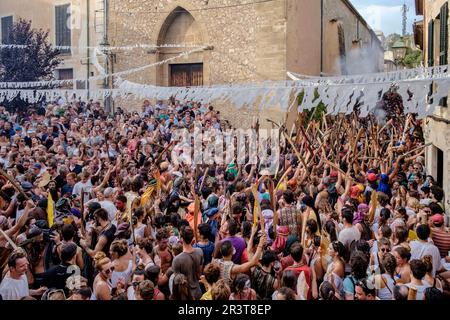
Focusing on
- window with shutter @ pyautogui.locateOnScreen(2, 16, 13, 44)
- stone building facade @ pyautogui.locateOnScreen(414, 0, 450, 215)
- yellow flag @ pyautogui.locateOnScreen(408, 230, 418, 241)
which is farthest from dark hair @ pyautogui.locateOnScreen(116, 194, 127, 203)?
window with shutter @ pyautogui.locateOnScreen(2, 16, 13, 44)

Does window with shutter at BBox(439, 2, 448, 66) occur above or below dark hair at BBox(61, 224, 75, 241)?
above

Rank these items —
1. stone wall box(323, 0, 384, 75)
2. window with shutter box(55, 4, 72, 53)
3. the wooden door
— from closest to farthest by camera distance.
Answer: the wooden door → stone wall box(323, 0, 384, 75) → window with shutter box(55, 4, 72, 53)

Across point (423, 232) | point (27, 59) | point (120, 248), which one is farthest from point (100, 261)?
point (27, 59)

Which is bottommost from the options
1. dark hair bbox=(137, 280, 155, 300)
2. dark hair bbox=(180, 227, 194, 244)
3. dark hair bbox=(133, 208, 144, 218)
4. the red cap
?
dark hair bbox=(137, 280, 155, 300)

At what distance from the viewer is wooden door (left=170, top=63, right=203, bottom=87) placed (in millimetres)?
21948

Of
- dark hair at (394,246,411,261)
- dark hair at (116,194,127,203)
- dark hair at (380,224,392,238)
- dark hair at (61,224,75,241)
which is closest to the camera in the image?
dark hair at (394,246,411,261)

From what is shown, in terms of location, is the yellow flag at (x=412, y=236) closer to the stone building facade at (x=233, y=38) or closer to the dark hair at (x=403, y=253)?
the dark hair at (x=403, y=253)

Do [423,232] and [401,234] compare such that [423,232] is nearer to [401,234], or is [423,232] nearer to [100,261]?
[401,234]

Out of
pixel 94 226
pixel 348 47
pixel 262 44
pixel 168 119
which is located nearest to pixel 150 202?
pixel 94 226

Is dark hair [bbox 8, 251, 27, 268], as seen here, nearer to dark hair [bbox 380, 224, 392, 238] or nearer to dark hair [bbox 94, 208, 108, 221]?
dark hair [bbox 94, 208, 108, 221]

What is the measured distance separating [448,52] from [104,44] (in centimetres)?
1604

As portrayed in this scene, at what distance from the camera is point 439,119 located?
406 inches

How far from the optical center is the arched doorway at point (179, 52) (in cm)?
2186

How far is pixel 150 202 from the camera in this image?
7.98 meters
